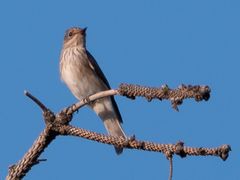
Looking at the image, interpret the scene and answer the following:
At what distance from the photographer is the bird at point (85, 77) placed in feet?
31.7

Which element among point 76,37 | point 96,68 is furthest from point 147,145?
point 76,37

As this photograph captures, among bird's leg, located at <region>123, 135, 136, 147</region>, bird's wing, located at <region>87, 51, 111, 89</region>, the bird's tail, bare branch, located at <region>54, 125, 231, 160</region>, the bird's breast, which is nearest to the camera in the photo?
bare branch, located at <region>54, 125, 231, 160</region>

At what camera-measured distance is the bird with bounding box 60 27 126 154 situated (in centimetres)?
967

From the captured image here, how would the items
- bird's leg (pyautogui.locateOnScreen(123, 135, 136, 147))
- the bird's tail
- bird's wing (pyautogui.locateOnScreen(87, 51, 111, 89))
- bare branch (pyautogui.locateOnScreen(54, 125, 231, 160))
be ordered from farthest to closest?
the bird's tail, bird's wing (pyautogui.locateOnScreen(87, 51, 111, 89)), bird's leg (pyautogui.locateOnScreen(123, 135, 136, 147)), bare branch (pyautogui.locateOnScreen(54, 125, 231, 160))

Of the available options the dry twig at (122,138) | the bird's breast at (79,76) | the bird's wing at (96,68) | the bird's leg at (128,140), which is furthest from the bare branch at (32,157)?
the bird's wing at (96,68)

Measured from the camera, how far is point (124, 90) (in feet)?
13.4

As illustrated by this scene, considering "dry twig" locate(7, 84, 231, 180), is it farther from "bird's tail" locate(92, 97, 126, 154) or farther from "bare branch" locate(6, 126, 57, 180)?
"bird's tail" locate(92, 97, 126, 154)

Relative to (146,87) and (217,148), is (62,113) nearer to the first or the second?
(146,87)

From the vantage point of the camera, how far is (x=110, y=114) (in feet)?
33.0

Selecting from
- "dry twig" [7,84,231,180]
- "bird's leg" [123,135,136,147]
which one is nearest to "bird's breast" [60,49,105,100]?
"dry twig" [7,84,231,180]

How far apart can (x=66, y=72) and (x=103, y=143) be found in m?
5.77

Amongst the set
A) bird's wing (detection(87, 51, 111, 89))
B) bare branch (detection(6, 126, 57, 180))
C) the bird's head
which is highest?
the bird's head

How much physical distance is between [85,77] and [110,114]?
0.79m

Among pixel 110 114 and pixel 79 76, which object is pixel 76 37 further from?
pixel 110 114
